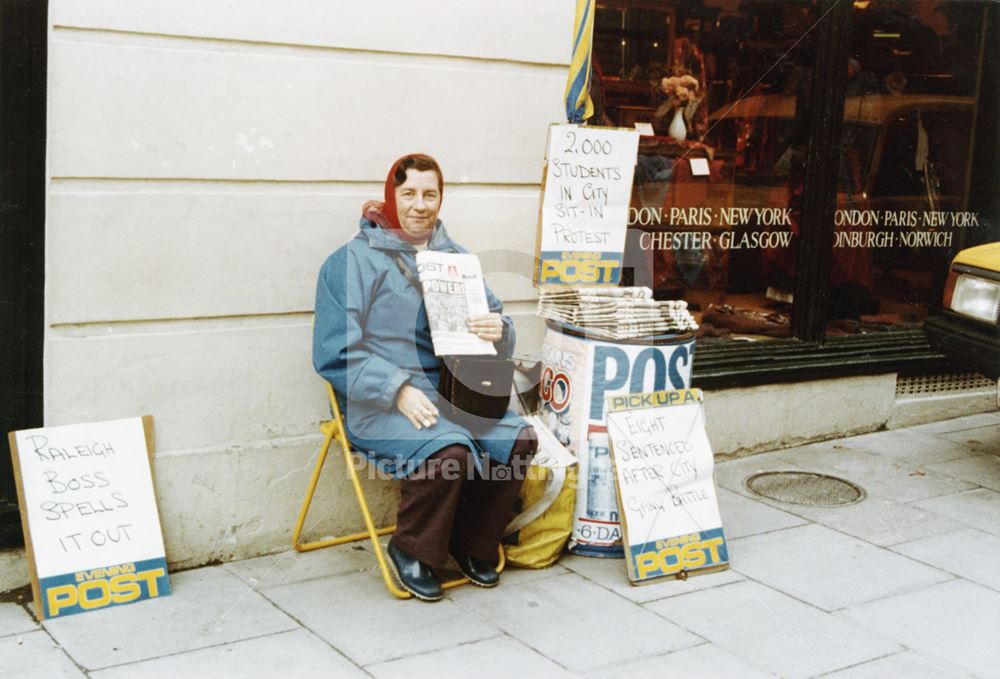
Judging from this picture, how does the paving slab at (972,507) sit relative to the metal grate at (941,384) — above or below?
below

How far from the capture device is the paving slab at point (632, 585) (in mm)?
4234

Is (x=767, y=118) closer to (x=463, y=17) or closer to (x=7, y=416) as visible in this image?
(x=463, y=17)

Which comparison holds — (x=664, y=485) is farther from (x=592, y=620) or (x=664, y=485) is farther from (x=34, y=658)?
(x=34, y=658)

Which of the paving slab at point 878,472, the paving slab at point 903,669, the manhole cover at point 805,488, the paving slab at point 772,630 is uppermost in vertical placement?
the paving slab at point 878,472

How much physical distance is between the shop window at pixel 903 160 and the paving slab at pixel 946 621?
2640 mm

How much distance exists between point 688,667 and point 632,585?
2.35ft

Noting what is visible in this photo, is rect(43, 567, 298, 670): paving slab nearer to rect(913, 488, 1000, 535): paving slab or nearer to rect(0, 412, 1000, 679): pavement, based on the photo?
rect(0, 412, 1000, 679): pavement

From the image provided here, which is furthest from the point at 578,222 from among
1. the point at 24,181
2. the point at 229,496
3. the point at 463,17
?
the point at 24,181

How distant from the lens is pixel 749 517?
5.14 m

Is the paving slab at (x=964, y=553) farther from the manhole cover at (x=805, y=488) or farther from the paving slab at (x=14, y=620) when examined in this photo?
the paving slab at (x=14, y=620)

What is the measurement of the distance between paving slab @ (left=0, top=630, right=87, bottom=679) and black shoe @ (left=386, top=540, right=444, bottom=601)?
118 cm

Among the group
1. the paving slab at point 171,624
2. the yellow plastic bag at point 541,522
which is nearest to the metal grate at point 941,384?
the yellow plastic bag at point 541,522

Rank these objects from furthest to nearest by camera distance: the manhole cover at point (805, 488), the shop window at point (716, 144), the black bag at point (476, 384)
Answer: the shop window at point (716, 144) → the manhole cover at point (805, 488) → the black bag at point (476, 384)

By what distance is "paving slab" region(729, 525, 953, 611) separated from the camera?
428 cm
